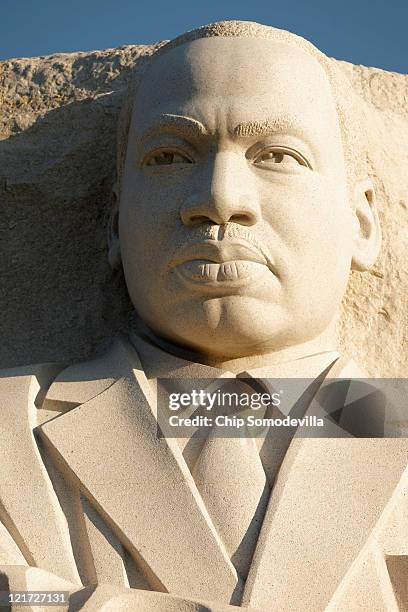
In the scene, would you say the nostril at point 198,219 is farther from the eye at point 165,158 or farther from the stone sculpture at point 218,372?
the eye at point 165,158

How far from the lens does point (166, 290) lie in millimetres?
4219

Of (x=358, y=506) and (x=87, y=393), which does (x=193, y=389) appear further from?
(x=358, y=506)

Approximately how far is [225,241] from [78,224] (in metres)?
1.09

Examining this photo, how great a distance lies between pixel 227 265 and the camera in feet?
13.5

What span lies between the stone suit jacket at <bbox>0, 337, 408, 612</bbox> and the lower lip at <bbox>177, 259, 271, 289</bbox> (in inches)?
14.8

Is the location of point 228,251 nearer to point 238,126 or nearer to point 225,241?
point 225,241

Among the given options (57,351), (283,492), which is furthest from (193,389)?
(57,351)

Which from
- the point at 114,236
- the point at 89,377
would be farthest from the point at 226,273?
the point at 114,236

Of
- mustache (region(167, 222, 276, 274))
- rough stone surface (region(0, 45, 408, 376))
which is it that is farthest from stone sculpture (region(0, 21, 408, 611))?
rough stone surface (region(0, 45, 408, 376))

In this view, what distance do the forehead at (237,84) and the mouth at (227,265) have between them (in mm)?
423

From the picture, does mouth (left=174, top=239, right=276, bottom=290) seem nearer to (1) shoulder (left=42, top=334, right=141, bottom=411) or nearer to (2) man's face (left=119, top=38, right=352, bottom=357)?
(2) man's face (left=119, top=38, right=352, bottom=357)

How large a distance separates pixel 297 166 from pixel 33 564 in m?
1.49

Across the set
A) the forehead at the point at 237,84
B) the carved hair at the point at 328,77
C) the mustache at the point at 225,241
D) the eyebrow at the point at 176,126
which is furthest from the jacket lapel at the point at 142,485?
the carved hair at the point at 328,77

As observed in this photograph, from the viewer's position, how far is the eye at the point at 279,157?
4.29 m
